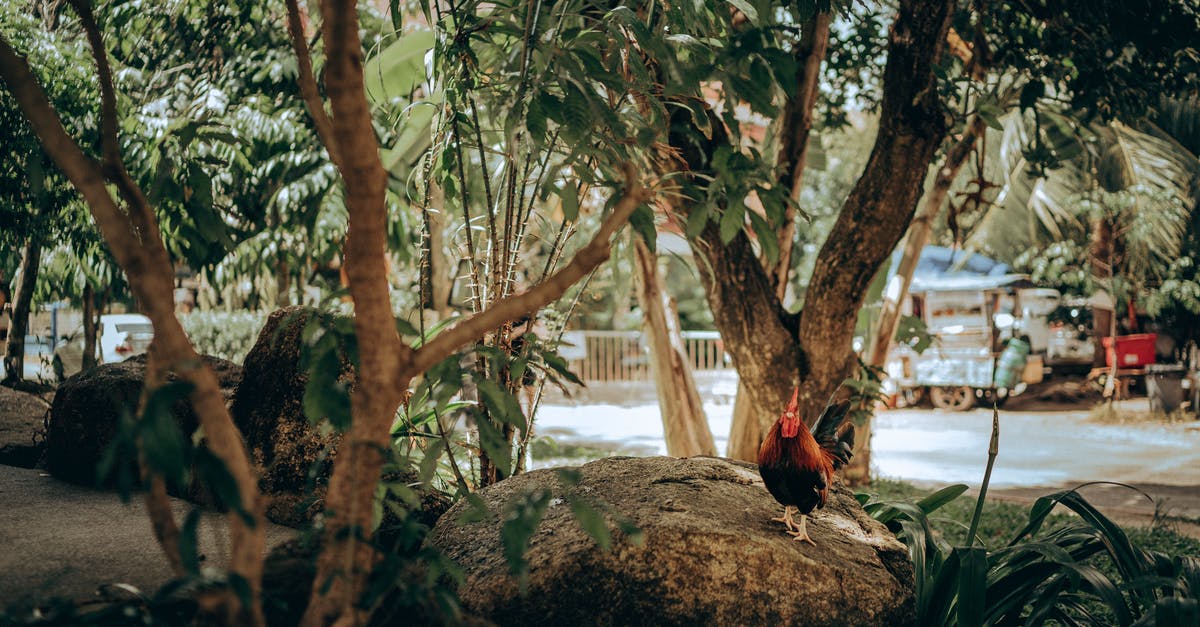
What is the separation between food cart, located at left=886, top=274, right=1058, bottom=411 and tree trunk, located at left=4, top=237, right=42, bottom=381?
11.9 metres

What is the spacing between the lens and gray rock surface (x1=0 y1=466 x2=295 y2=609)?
2002 millimetres

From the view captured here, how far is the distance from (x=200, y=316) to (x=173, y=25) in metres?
6.26

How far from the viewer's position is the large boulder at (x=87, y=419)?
340 centimetres

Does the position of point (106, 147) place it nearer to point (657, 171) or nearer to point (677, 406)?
point (657, 171)

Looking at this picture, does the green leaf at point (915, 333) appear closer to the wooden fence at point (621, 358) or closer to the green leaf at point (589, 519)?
the green leaf at point (589, 519)

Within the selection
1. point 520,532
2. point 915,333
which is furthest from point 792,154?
point 520,532

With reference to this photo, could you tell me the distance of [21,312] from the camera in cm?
540

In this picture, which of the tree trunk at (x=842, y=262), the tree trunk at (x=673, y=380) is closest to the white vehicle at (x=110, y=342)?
the tree trunk at (x=673, y=380)

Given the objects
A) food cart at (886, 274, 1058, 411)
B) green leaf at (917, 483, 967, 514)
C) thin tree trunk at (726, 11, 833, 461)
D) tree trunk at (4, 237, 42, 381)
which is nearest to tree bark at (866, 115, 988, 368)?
thin tree trunk at (726, 11, 833, 461)

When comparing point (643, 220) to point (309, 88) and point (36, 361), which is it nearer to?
point (309, 88)

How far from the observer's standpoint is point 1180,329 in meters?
13.8

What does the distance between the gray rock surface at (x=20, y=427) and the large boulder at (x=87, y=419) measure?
0.45m

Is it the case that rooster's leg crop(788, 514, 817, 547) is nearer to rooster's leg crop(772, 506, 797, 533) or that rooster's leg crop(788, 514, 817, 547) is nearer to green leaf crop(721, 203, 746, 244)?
rooster's leg crop(772, 506, 797, 533)

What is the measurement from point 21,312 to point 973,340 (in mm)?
13841
